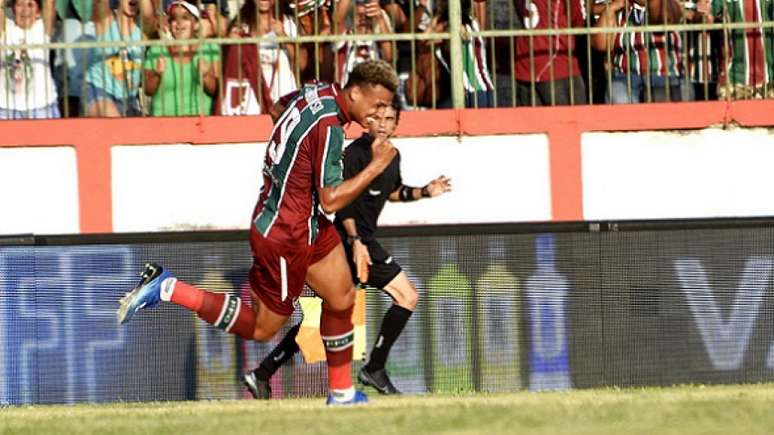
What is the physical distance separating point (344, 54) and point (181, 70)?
126 centimetres

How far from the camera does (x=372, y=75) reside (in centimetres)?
928

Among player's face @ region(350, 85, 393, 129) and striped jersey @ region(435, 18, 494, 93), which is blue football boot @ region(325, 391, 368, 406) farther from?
striped jersey @ region(435, 18, 494, 93)

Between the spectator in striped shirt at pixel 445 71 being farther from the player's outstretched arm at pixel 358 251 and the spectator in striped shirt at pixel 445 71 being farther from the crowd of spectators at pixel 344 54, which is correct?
the player's outstretched arm at pixel 358 251

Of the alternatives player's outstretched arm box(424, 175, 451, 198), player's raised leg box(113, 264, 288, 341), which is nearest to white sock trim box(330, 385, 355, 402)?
player's raised leg box(113, 264, 288, 341)

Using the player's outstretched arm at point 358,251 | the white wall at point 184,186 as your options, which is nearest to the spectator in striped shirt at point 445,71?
the white wall at point 184,186

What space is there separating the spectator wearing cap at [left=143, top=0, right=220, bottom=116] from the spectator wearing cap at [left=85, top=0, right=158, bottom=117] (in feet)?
0.38

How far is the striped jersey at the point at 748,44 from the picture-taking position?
1273 cm

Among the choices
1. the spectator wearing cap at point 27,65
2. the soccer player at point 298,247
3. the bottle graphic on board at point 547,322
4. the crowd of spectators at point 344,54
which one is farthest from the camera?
the crowd of spectators at point 344,54

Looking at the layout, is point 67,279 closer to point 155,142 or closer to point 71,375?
point 71,375

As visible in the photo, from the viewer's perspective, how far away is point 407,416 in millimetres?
8375

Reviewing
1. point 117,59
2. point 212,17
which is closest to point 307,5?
point 212,17

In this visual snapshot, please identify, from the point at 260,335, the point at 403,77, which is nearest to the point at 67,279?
the point at 260,335

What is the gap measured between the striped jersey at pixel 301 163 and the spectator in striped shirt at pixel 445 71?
11.5 feet

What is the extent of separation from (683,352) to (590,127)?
2756 mm
